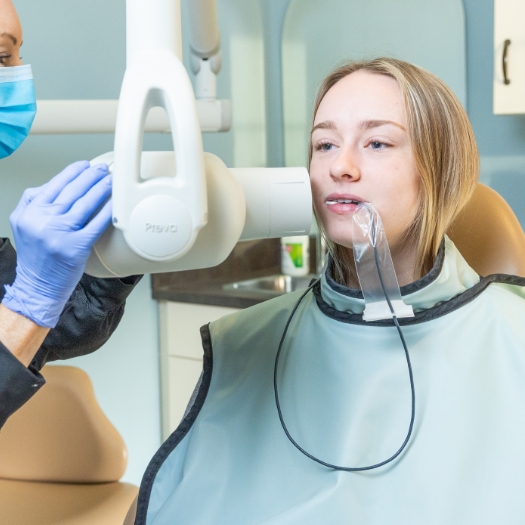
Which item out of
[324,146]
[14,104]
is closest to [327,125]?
[324,146]

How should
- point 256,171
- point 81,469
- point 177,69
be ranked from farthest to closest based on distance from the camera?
point 81,469, point 256,171, point 177,69

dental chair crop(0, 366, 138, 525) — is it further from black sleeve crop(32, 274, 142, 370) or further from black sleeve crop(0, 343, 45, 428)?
black sleeve crop(0, 343, 45, 428)

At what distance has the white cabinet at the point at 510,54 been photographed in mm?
2076

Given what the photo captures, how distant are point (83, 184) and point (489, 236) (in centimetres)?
91

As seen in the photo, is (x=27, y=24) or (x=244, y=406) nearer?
(x=244, y=406)

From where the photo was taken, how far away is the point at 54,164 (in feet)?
7.24

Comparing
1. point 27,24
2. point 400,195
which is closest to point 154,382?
point 27,24

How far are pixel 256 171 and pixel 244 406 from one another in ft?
1.49

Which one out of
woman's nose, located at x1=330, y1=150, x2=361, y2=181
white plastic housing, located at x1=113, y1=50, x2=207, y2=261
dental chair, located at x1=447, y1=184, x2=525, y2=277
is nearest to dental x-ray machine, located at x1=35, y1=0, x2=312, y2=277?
white plastic housing, located at x1=113, y1=50, x2=207, y2=261

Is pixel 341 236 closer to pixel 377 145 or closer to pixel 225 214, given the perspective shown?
pixel 377 145

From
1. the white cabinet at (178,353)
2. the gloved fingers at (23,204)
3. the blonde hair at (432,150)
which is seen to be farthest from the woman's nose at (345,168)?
the white cabinet at (178,353)

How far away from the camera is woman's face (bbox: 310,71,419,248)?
3.81 feet

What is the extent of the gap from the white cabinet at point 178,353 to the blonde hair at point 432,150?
4.23ft

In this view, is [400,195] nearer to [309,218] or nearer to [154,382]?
[309,218]
